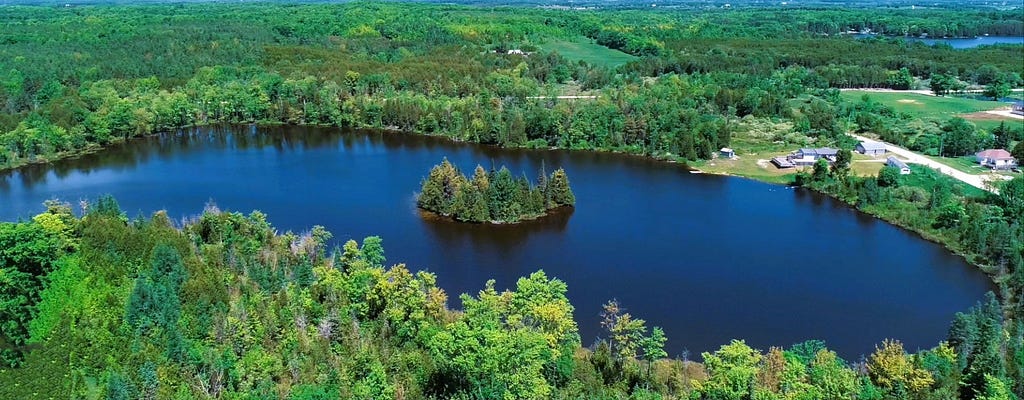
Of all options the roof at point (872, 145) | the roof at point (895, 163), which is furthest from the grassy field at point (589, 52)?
the roof at point (895, 163)

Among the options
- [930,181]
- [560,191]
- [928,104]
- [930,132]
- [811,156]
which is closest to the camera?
[560,191]

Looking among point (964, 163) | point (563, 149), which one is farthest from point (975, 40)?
point (563, 149)

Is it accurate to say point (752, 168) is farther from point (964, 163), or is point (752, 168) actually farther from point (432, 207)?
point (432, 207)

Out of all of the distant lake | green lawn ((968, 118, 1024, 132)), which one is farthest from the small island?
the distant lake

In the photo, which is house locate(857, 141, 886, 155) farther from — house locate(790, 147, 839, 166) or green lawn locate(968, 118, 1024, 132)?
green lawn locate(968, 118, 1024, 132)

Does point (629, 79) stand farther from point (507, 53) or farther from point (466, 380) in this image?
point (466, 380)

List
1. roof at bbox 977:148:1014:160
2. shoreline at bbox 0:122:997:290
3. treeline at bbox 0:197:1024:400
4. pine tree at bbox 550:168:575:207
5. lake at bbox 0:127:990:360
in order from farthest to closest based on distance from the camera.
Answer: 1. roof at bbox 977:148:1014:160
2. pine tree at bbox 550:168:575:207
3. shoreline at bbox 0:122:997:290
4. lake at bbox 0:127:990:360
5. treeline at bbox 0:197:1024:400

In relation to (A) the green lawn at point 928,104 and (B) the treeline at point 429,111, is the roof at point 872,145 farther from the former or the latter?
(A) the green lawn at point 928,104
